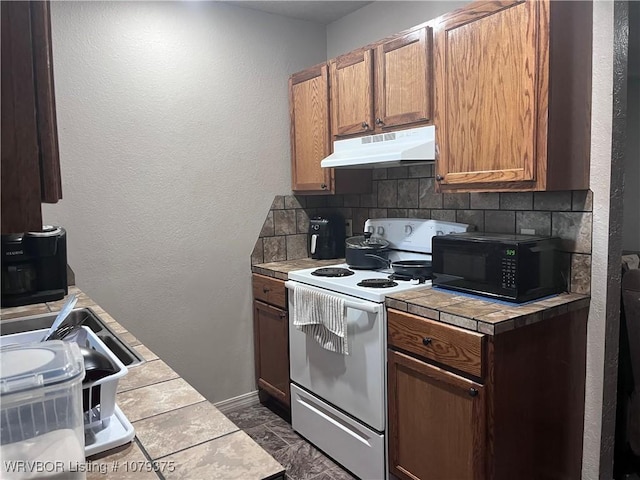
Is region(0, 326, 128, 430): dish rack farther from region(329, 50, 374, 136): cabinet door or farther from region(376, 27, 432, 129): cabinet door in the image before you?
region(329, 50, 374, 136): cabinet door

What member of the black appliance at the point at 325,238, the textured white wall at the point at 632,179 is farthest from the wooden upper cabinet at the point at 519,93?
the textured white wall at the point at 632,179

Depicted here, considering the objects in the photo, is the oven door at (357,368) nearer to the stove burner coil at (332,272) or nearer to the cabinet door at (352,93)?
the stove burner coil at (332,272)

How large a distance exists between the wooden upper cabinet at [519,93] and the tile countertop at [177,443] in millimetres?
1491

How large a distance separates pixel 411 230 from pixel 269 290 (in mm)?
948

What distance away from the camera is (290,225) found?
129 inches

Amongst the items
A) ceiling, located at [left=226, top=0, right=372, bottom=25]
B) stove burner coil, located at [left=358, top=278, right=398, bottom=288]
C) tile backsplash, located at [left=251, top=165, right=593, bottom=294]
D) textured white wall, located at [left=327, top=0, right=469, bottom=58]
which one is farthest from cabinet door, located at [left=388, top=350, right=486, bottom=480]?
ceiling, located at [left=226, top=0, right=372, bottom=25]

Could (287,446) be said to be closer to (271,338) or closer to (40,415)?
(271,338)

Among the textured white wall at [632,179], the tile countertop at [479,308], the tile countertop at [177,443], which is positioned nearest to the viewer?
the tile countertop at [177,443]

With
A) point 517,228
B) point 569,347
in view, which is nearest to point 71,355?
point 569,347

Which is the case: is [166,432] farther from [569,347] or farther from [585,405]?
[585,405]

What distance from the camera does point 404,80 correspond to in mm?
2361

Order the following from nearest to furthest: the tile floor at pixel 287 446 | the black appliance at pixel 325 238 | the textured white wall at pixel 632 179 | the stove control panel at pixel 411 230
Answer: the tile floor at pixel 287 446 → the stove control panel at pixel 411 230 → the black appliance at pixel 325 238 → the textured white wall at pixel 632 179

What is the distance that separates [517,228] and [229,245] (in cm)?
173

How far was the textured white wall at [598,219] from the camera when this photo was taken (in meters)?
1.85
